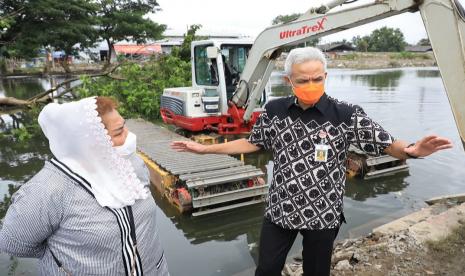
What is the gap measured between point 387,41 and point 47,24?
2652 inches

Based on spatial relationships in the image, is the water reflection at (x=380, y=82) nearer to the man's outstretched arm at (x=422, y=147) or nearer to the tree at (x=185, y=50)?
the tree at (x=185, y=50)

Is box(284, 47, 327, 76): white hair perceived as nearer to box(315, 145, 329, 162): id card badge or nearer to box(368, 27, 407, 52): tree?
box(315, 145, 329, 162): id card badge

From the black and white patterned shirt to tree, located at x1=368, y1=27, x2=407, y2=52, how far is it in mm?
76660

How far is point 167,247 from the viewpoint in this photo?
4758 mm

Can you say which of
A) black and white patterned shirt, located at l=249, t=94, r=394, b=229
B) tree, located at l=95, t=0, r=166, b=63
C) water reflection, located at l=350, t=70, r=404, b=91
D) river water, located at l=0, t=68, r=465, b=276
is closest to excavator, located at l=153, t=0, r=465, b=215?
river water, located at l=0, t=68, r=465, b=276

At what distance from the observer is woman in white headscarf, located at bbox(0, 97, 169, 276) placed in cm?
162

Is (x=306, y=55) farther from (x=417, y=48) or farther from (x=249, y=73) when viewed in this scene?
(x=417, y=48)

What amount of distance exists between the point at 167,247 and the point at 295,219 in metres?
2.84

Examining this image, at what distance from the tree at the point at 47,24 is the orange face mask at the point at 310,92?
1272 cm

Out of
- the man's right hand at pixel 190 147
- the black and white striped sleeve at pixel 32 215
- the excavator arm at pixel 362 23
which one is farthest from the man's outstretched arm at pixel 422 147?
the excavator arm at pixel 362 23

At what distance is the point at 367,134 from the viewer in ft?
7.40

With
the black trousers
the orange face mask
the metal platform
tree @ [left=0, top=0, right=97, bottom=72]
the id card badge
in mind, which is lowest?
the metal platform

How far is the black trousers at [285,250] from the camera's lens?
2410 mm

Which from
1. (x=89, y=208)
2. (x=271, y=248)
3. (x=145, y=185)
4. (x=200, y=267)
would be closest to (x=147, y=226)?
(x=145, y=185)
